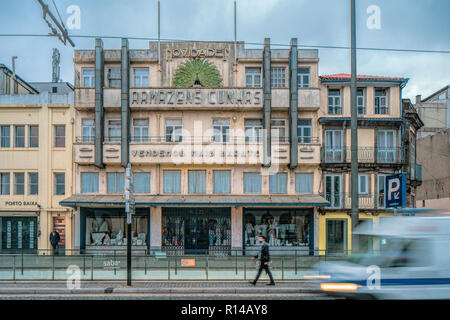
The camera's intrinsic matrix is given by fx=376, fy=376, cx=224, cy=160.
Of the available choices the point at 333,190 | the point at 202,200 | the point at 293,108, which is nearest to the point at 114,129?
the point at 202,200

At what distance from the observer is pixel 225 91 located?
25.4m

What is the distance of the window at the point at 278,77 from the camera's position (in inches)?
1039

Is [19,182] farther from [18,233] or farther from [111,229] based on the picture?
[111,229]

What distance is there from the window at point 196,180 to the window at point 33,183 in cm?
1079

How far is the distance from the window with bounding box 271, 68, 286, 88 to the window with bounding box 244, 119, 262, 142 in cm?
290

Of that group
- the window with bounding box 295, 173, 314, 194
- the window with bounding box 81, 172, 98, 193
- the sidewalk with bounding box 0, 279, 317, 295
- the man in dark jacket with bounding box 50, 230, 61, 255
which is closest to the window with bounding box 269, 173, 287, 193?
the window with bounding box 295, 173, 314, 194

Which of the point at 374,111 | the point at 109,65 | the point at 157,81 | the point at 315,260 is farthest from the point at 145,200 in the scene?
the point at 374,111

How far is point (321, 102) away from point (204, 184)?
1019cm

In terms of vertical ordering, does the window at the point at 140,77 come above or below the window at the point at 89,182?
above

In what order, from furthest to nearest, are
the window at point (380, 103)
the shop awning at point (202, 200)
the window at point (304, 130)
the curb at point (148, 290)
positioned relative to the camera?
1. the window at point (380, 103)
2. the window at point (304, 130)
3. the shop awning at point (202, 200)
4. the curb at point (148, 290)

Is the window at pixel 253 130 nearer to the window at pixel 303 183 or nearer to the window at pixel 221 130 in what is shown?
the window at pixel 221 130

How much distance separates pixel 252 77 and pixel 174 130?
263 inches

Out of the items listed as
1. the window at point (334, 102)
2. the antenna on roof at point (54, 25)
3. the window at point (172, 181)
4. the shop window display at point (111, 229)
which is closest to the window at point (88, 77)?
the window at point (172, 181)

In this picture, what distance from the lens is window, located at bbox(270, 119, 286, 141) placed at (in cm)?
2627
